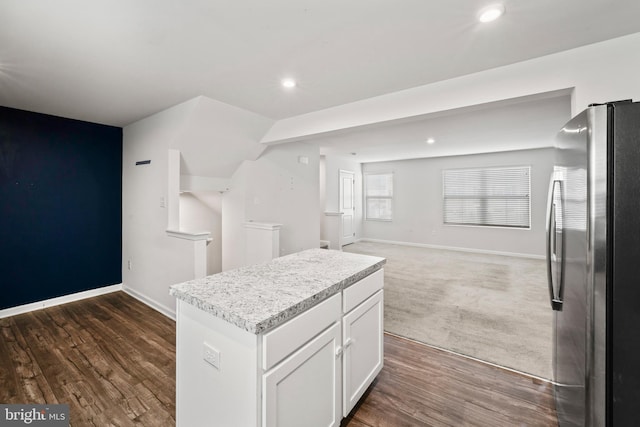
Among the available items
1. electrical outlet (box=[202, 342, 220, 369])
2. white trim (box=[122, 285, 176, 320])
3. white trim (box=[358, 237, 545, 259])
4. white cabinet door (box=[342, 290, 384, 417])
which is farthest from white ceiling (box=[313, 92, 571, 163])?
white trim (box=[122, 285, 176, 320])

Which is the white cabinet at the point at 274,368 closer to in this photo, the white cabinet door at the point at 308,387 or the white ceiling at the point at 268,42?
the white cabinet door at the point at 308,387

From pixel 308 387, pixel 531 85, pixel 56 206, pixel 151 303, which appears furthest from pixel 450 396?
pixel 56 206

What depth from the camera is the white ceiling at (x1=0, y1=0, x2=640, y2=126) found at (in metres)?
1.55

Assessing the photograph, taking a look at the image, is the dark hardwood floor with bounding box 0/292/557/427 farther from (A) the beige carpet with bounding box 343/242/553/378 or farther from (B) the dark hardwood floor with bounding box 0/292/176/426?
(A) the beige carpet with bounding box 343/242/553/378

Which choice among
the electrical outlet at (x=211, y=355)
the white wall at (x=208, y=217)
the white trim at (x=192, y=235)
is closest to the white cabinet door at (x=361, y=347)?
the electrical outlet at (x=211, y=355)

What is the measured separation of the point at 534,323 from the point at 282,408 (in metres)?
3.11

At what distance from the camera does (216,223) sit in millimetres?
4773

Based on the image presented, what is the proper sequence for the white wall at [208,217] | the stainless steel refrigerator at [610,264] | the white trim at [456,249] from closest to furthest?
the stainless steel refrigerator at [610,264], the white wall at [208,217], the white trim at [456,249]

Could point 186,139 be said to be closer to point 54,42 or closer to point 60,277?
point 54,42

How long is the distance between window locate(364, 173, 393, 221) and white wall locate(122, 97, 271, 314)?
488cm

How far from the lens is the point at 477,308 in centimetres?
340

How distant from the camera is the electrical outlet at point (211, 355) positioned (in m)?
1.21

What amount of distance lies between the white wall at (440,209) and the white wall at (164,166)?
4897 mm

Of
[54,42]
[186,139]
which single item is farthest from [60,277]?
[54,42]
